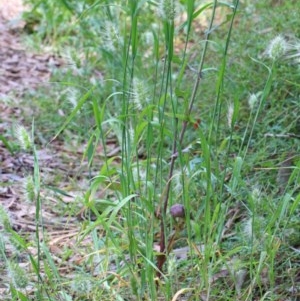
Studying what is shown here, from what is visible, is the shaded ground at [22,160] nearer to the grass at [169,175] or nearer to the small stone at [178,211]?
the grass at [169,175]

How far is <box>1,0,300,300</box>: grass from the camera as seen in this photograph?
66.3 inches

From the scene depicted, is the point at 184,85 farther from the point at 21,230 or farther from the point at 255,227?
the point at 255,227

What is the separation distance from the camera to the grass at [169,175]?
1684mm

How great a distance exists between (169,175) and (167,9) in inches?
20.1

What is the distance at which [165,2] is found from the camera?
1529 millimetres

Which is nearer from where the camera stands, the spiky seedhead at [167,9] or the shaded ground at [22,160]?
the spiky seedhead at [167,9]

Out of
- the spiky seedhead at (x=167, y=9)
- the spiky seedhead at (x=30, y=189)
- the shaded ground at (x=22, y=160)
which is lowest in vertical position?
the shaded ground at (x=22, y=160)

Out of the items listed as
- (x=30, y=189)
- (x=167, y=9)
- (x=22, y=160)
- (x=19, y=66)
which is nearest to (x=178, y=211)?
(x=30, y=189)

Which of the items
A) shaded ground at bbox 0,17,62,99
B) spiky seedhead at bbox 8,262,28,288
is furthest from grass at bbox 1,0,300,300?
A: shaded ground at bbox 0,17,62,99

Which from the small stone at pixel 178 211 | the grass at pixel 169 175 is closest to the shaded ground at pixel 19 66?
the grass at pixel 169 175

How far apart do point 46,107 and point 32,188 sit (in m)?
1.89

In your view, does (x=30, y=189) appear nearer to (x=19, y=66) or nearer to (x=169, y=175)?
(x=169, y=175)

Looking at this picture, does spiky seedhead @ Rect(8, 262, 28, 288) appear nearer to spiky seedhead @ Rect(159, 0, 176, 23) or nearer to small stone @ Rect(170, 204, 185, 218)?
small stone @ Rect(170, 204, 185, 218)

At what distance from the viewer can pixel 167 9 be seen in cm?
153
